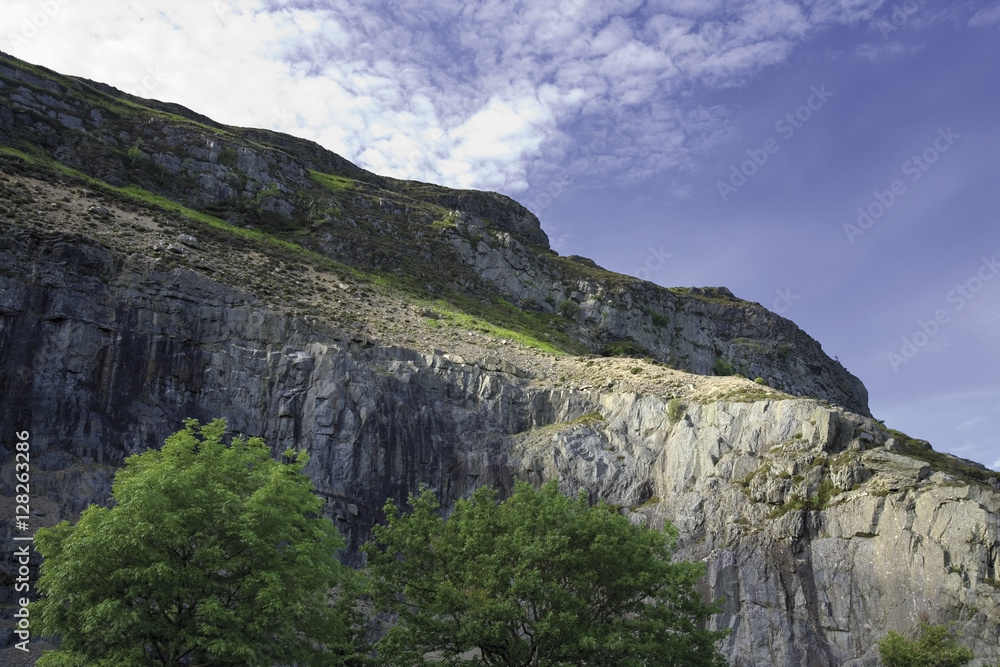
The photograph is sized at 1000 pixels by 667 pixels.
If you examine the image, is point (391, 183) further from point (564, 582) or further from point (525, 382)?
point (564, 582)

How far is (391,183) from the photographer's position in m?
121

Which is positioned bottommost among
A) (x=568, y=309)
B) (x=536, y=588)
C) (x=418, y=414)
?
(x=536, y=588)

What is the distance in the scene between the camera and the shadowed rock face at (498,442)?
118ft

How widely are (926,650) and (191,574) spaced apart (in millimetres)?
31144

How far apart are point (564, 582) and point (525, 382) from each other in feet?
105

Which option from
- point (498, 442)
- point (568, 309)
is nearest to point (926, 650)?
point (498, 442)

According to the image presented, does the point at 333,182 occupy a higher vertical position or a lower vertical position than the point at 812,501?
higher

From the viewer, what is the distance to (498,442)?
50.0m

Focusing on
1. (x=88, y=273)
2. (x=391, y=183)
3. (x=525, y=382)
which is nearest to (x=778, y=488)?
(x=525, y=382)

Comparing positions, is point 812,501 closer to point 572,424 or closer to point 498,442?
point 572,424

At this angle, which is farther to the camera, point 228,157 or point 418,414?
point 228,157

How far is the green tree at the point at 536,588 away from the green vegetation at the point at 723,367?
3200 inches

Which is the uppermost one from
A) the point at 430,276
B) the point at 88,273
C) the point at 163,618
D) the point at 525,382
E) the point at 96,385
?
the point at 430,276

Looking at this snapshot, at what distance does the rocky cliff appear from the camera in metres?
36.5
